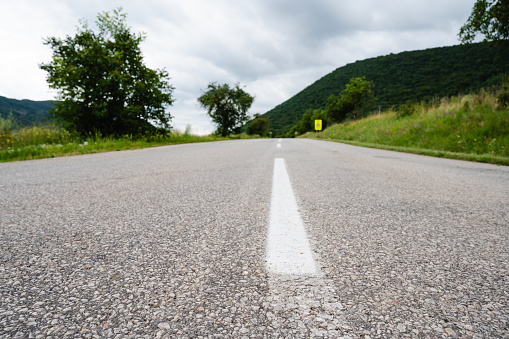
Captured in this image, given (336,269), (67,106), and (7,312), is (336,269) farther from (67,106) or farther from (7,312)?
(67,106)

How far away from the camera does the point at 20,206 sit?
2199 millimetres

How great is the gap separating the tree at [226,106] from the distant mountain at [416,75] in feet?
63.7

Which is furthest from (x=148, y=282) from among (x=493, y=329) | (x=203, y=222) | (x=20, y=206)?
(x=20, y=206)

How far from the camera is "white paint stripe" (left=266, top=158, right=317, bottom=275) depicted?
1133 millimetres

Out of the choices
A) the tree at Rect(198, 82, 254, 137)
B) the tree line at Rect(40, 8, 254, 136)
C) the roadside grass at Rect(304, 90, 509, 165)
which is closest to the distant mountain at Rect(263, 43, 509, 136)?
the tree at Rect(198, 82, 254, 137)

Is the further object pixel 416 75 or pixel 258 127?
pixel 258 127

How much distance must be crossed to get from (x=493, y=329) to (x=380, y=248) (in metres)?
0.58

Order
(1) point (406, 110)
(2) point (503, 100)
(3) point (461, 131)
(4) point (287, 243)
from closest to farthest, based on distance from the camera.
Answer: (4) point (287, 243)
(2) point (503, 100)
(3) point (461, 131)
(1) point (406, 110)

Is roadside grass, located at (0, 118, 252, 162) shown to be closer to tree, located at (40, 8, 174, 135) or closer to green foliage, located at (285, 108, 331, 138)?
tree, located at (40, 8, 174, 135)

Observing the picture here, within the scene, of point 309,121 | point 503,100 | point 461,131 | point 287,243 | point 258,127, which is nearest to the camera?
point 287,243

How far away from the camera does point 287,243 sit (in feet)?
4.52

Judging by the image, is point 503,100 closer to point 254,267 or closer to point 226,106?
point 254,267

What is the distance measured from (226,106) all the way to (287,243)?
121 feet

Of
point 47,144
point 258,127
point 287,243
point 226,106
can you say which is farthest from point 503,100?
point 258,127
